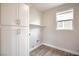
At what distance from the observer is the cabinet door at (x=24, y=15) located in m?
1.47

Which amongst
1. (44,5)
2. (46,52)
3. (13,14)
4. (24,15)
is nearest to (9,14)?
(13,14)

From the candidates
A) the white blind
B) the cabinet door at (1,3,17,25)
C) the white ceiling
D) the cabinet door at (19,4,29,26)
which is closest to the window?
the white blind

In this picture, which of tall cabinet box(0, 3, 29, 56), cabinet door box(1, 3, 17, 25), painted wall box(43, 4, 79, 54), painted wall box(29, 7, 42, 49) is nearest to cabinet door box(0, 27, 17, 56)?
tall cabinet box(0, 3, 29, 56)

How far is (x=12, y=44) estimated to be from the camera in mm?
1509

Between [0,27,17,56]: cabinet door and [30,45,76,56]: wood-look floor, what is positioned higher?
[0,27,17,56]: cabinet door

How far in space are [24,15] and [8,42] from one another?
538 mm

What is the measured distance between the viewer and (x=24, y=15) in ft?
4.89

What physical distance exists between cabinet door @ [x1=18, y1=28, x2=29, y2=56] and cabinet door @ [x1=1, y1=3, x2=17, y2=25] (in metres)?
0.22

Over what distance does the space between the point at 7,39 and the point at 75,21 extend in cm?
117

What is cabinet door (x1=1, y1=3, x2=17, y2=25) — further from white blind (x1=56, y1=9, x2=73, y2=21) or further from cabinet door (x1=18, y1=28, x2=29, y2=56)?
white blind (x1=56, y1=9, x2=73, y2=21)

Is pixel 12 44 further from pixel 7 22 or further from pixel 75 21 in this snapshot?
pixel 75 21

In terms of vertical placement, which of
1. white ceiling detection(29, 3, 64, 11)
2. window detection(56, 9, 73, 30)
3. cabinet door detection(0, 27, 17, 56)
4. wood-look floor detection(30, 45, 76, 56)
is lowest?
wood-look floor detection(30, 45, 76, 56)

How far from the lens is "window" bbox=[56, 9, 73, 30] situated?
1.45 meters

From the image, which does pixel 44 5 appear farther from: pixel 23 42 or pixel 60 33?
pixel 23 42
